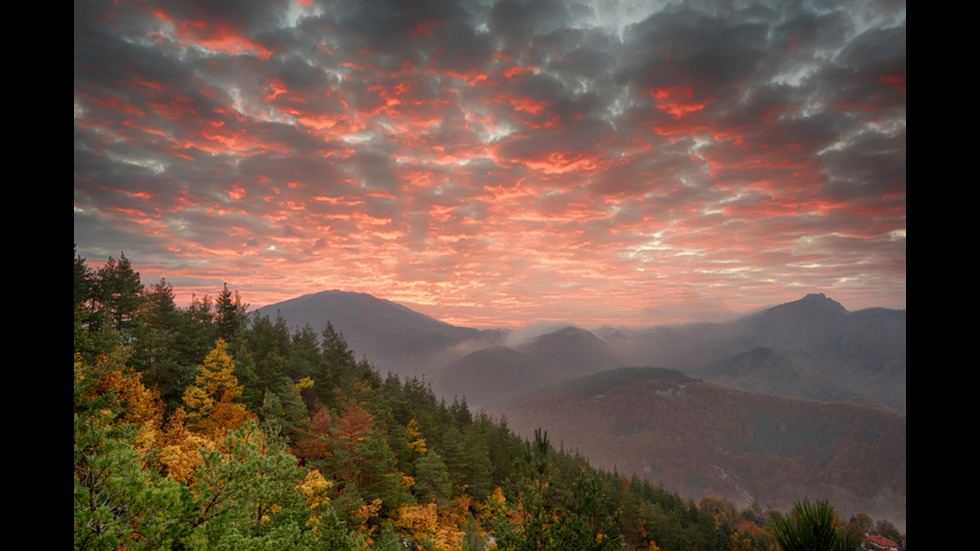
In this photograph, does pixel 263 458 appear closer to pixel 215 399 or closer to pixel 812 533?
pixel 812 533

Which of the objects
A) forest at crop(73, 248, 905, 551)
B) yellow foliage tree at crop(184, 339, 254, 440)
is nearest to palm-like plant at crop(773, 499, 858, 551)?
forest at crop(73, 248, 905, 551)

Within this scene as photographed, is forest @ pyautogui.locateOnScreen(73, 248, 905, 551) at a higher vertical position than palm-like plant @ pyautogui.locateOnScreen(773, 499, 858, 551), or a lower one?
lower

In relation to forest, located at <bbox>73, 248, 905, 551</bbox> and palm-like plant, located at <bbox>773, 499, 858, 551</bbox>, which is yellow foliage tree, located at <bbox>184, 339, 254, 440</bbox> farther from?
palm-like plant, located at <bbox>773, 499, 858, 551</bbox>

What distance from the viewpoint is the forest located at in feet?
41.8

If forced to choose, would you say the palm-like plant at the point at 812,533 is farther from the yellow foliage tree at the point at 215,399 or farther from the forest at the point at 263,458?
the yellow foliage tree at the point at 215,399

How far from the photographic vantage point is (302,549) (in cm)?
1508

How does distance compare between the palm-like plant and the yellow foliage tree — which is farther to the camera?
the yellow foliage tree

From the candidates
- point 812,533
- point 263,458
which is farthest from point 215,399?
point 812,533

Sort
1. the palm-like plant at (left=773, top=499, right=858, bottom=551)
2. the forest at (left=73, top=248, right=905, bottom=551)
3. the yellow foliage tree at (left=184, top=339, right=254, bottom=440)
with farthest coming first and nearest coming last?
the yellow foliage tree at (left=184, top=339, right=254, bottom=440) < the forest at (left=73, top=248, right=905, bottom=551) < the palm-like plant at (left=773, top=499, right=858, bottom=551)

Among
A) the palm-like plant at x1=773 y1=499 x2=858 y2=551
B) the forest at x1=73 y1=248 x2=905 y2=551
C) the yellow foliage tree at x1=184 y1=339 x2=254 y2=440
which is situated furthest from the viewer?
the yellow foliage tree at x1=184 y1=339 x2=254 y2=440

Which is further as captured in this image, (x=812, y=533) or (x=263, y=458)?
(x=263, y=458)

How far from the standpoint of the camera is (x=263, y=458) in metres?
16.5
